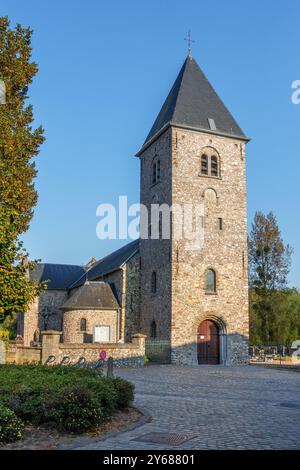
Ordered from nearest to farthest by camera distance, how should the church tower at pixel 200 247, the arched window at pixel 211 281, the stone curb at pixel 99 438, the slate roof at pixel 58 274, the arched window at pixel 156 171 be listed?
1. the stone curb at pixel 99 438
2. the church tower at pixel 200 247
3. the arched window at pixel 211 281
4. the arched window at pixel 156 171
5. the slate roof at pixel 58 274

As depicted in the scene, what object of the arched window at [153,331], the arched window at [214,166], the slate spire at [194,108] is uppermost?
the slate spire at [194,108]

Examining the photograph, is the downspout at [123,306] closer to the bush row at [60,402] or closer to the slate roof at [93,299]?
the slate roof at [93,299]

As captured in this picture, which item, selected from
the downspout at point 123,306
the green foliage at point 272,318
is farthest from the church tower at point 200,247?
the green foliage at point 272,318

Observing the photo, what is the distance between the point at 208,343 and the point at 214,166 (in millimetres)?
11040

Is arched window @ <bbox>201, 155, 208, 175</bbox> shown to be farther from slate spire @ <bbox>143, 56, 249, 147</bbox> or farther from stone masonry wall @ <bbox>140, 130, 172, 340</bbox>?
stone masonry wall @ <bbox>140, 130, 172, 340</bbox>

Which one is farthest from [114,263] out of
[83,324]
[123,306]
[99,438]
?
[99,438]

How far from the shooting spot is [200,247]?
2912 centimetres

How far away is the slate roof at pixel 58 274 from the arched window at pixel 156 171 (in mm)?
16854

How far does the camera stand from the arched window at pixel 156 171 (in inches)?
1259

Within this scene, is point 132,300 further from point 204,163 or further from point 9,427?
point 9,427

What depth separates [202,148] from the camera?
30.4 metres
